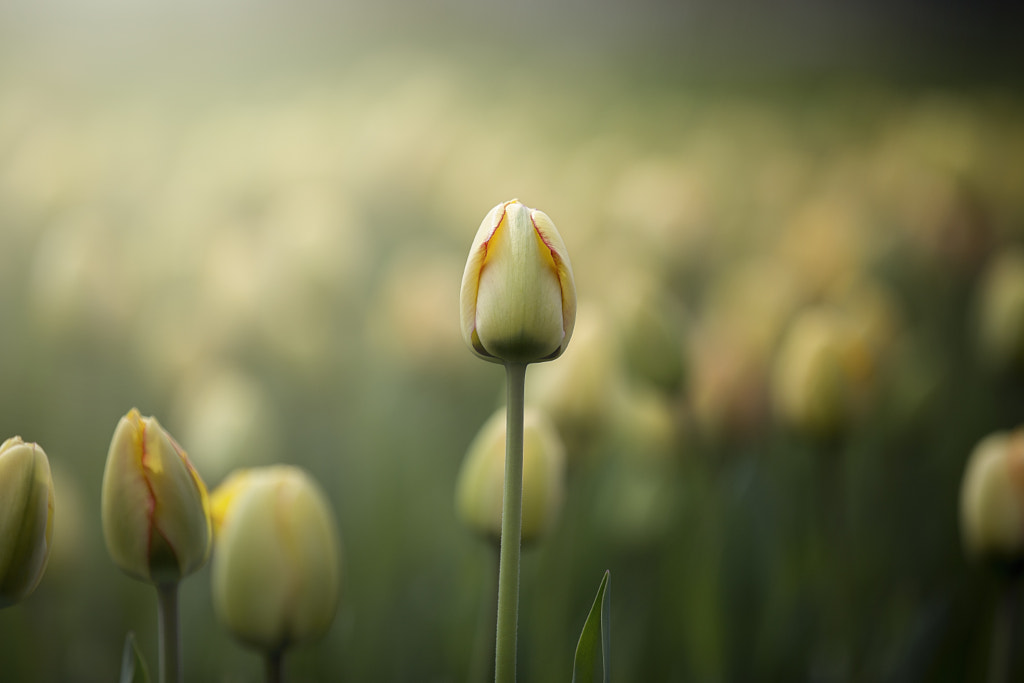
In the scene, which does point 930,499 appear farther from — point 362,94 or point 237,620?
point 362,94

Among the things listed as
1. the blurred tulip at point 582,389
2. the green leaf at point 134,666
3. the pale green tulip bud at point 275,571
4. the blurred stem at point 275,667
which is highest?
the blurred tulip at point 582,389

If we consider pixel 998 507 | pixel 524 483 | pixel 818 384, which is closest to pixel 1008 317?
pixel 818 384

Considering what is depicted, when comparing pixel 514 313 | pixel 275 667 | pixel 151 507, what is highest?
pixel 514 313

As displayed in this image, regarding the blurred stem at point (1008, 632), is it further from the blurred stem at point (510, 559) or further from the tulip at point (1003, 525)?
the blurred stem at point (510, 559)

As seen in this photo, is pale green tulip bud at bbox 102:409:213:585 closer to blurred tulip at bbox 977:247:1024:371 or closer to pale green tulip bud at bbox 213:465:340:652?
pale green tulip bud at bbox 213:465:340:652

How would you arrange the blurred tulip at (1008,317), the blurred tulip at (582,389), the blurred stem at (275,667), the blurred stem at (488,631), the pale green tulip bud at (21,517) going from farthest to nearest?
the blurred tulip at (1008,317), the blurred tulip at (582,389), the blurred stem at (488,631), the blurred stem at (275,667), the pale green tulip bud at (21,517)

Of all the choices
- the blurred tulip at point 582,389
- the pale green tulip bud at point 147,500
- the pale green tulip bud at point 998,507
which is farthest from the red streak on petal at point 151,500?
the pale green tulip bud at point 998,507

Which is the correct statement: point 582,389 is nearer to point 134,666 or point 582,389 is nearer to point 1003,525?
point 1003,525
